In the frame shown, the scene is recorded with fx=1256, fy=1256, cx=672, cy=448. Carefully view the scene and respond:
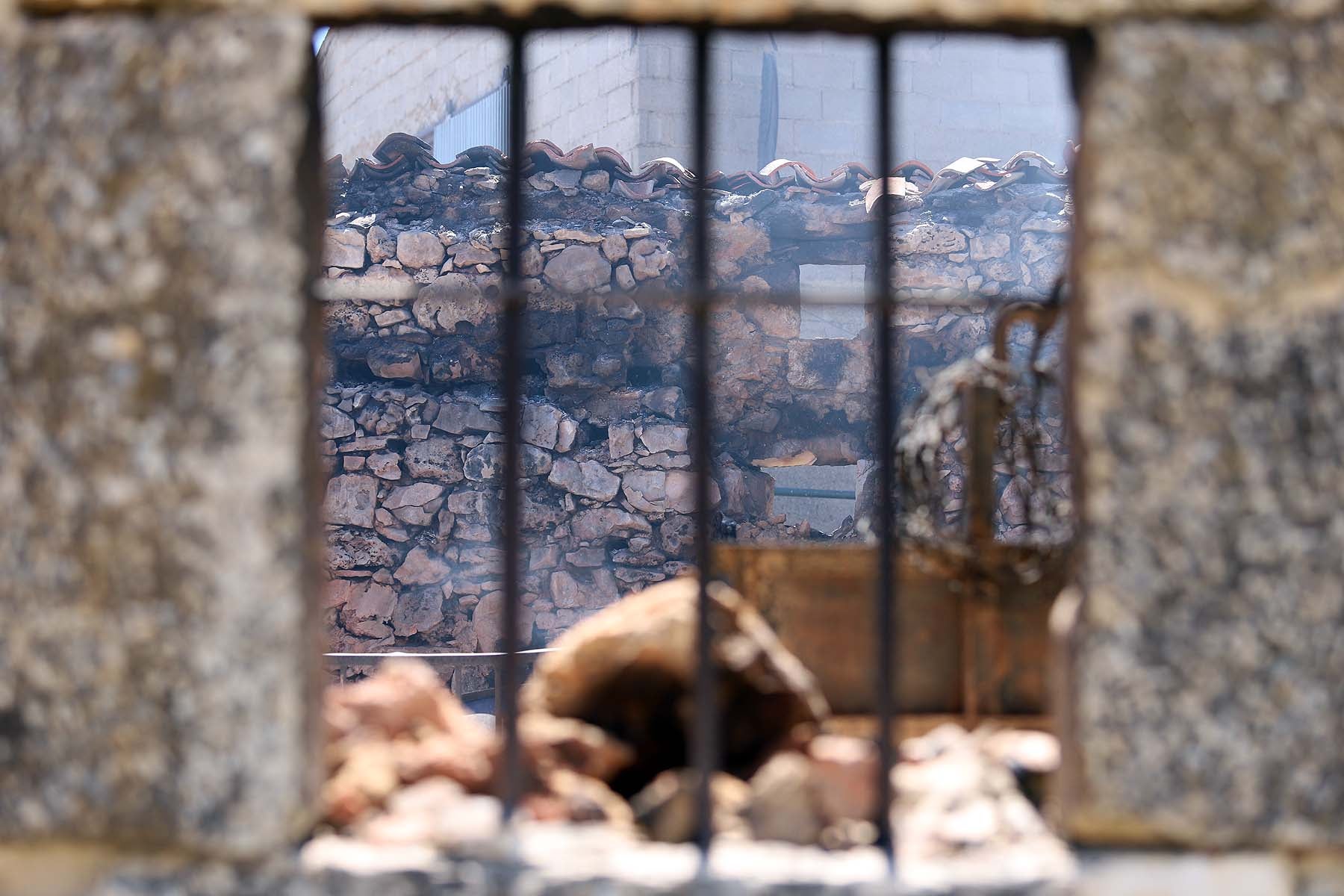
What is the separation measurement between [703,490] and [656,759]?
595 mm

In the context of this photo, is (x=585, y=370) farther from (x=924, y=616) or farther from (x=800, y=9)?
(x=800, y=9)

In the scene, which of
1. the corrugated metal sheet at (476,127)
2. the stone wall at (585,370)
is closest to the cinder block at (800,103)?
the stone wall at (585,370)

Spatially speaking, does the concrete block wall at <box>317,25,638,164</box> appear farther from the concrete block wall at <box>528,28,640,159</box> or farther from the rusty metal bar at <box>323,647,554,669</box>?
the rusty metal bar at <box>323,647,554,669</box>

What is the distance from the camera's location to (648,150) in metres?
8.98

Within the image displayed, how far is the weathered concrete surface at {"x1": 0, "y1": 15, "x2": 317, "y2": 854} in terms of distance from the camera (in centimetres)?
162

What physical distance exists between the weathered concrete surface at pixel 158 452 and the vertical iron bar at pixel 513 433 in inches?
11.0

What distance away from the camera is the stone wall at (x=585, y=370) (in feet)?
25.1

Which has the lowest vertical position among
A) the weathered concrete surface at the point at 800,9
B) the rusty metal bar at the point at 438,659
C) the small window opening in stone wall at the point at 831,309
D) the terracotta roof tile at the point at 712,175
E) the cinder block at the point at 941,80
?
the rusty metal bar at the point at 438,659

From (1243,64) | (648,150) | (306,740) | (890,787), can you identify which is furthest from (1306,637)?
(648,150)

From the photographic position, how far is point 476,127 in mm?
10297

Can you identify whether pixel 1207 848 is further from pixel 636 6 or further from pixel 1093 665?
pixel 636 6

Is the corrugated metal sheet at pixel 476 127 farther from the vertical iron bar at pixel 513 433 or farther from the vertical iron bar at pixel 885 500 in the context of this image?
the vertical iron bar at pixel 885 500

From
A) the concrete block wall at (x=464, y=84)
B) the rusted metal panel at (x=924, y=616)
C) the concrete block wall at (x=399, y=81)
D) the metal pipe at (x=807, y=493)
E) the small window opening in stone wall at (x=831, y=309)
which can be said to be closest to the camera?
Result: the rusted metal panel at (x=924, y=616)

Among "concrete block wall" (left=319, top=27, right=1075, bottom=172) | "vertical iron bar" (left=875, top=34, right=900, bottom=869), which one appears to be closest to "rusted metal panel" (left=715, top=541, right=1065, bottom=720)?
"vertical iron bar" (left=875, top=34, right=900, bottom=869)
